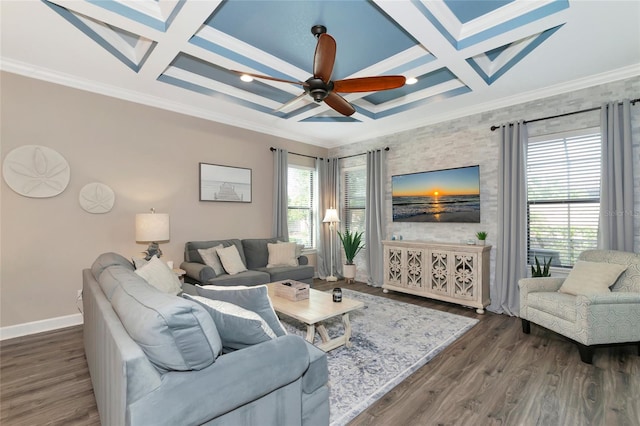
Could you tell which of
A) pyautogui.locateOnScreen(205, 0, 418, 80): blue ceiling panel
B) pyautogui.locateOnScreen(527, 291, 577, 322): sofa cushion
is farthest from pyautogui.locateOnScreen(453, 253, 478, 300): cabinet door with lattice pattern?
pyautogui.locateOnScreen(205, 0, 418, 80): blue ceiling panel

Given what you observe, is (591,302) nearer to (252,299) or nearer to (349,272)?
(252,299)

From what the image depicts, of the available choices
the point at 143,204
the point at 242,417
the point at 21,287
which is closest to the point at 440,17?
the point at 242,417

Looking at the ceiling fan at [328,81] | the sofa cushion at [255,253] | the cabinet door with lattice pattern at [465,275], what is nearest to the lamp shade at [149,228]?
the sofa cushion at [255,253]

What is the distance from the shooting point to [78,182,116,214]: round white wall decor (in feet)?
11.7

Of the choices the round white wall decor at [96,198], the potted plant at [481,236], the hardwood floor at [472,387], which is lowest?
the hardwood floor at [472,387]

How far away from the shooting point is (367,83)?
2574mm

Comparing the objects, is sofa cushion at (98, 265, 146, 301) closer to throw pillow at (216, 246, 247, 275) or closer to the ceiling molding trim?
throw pillow at (216, 246, 247, 275)

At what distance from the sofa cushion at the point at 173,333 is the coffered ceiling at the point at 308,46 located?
2.24 meters

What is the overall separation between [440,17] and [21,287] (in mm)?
4969

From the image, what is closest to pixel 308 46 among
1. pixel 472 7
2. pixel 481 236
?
pixel 472 7

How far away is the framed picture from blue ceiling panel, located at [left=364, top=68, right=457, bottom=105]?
7.88 ft

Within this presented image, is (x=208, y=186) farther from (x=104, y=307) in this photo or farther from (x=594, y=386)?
(x=594, y=386)

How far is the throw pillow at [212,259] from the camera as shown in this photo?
161 inches

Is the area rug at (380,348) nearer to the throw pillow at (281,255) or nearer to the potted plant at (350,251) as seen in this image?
the throw pillow at (281,255)
